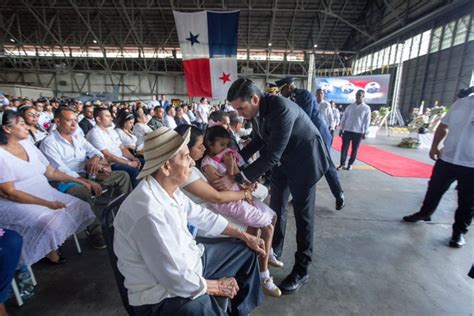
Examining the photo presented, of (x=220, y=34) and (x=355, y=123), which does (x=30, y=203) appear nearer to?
(x=220, y=34)

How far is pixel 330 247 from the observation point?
2420mm

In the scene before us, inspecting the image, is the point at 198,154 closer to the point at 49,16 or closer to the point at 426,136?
the point at 426,136

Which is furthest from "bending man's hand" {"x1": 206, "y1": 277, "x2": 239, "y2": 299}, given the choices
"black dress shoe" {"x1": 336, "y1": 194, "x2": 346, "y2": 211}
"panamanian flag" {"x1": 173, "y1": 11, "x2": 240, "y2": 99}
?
"panamanian flag" {"x1": 173, "y1": 11, "x2": 240, "y2": 99}

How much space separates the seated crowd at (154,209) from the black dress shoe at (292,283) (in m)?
0.07

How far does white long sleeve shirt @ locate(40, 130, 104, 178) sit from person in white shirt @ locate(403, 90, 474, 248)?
359 centimetres

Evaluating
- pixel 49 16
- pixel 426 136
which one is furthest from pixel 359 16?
pixel 49 16

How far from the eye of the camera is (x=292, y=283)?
184 centimetres

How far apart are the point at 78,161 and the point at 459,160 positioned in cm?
375

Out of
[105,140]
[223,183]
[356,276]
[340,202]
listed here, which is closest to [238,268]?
[223,183]

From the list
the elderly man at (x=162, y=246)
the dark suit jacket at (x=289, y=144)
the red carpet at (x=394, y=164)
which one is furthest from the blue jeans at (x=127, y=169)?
the red carpet at (x=394, y=164)

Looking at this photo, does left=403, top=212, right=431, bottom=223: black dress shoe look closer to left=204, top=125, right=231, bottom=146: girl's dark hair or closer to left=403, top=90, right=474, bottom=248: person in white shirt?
left=403, top=90, right=474, bottom=248: person in white shirt

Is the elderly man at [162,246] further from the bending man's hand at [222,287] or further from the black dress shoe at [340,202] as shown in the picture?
the black dress shoe at [340,202]

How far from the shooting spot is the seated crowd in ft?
3.27

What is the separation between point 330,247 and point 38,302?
230cm
